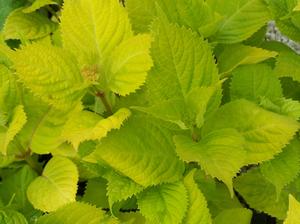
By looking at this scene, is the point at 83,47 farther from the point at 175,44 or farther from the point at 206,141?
the point at 206,141

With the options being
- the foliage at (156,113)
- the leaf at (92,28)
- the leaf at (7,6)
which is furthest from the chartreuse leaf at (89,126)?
the leaf at (7,6)

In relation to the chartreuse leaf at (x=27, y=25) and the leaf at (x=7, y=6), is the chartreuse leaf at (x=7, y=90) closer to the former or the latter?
the chartreuse leaf at (x=27, y=25)

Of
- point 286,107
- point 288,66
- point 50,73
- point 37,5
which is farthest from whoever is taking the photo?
point 37,5

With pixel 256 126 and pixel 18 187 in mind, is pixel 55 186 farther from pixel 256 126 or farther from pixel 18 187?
pixel 256 126

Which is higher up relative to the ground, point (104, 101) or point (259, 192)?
point (104, 101)

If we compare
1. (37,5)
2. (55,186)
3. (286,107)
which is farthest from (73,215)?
(37,5)
